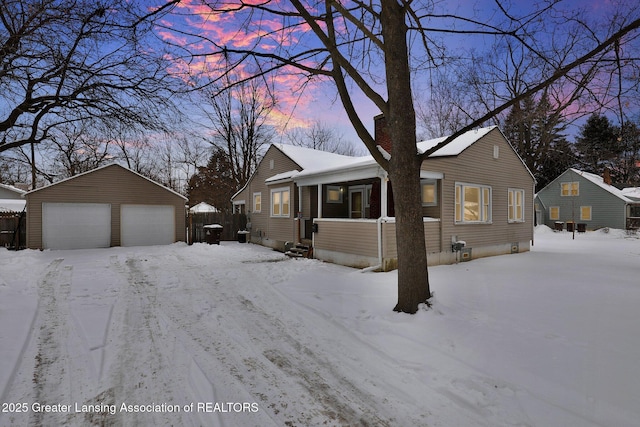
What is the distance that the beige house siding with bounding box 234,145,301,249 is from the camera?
1445 centimetres

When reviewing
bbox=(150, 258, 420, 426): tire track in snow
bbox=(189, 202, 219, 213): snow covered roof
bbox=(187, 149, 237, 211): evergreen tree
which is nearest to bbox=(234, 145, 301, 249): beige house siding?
bbox=(150, 258, 420, 426): tire track in snow

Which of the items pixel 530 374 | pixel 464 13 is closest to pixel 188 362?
pixel 530 374

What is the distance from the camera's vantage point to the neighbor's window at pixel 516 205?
46.7 ft

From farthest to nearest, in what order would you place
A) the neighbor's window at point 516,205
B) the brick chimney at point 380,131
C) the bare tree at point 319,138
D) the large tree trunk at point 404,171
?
1. the bare tree at point 319,138
2. the neighbor's window at point 516,205
3. the brick chimney at point 380,131
4. the large tree trunk at point 404,171

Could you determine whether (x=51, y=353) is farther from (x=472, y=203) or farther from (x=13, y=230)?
(x=13, y=230)

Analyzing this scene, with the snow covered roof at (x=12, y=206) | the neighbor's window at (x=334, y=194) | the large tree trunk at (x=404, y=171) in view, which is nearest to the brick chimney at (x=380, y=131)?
the neighbor's window at (x=334, y=194)

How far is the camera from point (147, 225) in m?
16.6

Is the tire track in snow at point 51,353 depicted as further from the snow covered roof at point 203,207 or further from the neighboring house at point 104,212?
the snow covered roof at point 203,207

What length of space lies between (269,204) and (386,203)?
27.2 ft

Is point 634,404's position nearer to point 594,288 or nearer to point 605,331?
point 605,331

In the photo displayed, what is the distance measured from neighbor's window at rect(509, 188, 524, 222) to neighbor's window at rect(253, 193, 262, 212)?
1227 cm

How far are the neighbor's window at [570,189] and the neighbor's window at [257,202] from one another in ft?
95.8

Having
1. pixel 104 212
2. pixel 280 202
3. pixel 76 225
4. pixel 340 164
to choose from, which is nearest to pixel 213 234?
pixel 280 202

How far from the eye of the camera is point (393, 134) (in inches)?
203
